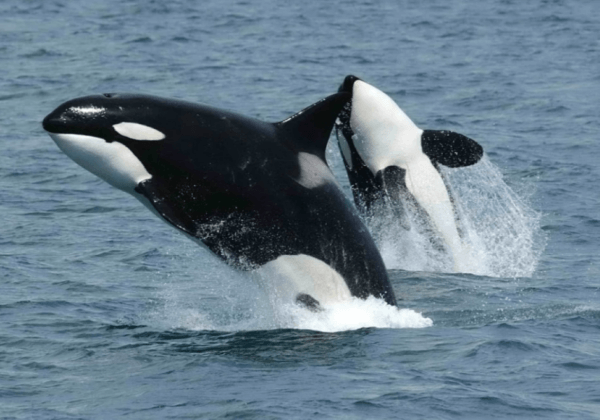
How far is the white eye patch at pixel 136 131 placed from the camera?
478 inches

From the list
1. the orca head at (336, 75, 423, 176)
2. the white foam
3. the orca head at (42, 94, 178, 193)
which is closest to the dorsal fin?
the orca head at (42, 94, 178, 193)

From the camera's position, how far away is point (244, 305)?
567 inches

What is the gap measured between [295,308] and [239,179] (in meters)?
1.67

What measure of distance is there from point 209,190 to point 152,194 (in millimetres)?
586

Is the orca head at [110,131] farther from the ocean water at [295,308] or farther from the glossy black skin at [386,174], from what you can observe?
the glossy black skin at [386,174]

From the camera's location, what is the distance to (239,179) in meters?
12.3

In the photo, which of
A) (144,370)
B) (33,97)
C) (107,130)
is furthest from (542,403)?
(33,97)

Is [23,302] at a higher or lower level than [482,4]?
lower

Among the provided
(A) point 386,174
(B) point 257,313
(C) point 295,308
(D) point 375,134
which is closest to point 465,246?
(A) point 386,174

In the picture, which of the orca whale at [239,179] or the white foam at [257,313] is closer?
the orca whale at [239,179]

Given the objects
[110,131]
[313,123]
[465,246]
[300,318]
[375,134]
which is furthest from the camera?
[465,246]

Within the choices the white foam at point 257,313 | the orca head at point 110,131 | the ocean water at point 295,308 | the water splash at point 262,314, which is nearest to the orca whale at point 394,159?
the ocean water at point 295,308

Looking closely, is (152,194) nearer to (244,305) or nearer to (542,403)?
(244,305)

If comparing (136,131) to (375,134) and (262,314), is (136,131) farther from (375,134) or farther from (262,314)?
(375,134)
